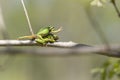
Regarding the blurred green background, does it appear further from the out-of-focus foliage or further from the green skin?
the green skin

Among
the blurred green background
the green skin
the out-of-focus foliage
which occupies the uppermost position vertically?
the blurred green background

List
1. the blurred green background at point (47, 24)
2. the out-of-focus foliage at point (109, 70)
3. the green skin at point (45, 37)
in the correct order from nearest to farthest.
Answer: the green skin at point (45, 37)
the out-of-focus foliage at point (109, 70)
the blurred green background at point (47, 24)

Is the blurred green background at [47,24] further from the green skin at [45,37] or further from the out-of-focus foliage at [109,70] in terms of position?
the green skin at [45,37]

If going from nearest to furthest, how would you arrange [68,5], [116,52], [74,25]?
[116,52] < [68,5] < [74,25]

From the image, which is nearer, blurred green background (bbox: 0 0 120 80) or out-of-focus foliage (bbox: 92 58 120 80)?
out-of-focus foliage (bbox: 92 58 120 80)

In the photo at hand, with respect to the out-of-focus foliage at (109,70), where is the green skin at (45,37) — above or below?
above

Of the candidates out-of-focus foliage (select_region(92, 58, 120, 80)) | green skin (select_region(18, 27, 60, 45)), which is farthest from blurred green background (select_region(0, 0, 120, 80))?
green skin (select_region(18, 27, 60, 45))

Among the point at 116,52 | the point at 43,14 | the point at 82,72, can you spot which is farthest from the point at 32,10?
the point at 116,52

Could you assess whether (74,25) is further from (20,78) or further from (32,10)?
(20,78)

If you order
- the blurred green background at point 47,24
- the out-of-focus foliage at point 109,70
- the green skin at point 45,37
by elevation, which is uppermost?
the blurred green background at point 47,24

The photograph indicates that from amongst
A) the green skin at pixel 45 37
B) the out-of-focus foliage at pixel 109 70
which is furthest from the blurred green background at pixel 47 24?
the green skin at pixel 45 37

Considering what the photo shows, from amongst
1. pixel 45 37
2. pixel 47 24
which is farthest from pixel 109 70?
pixel 47 24
